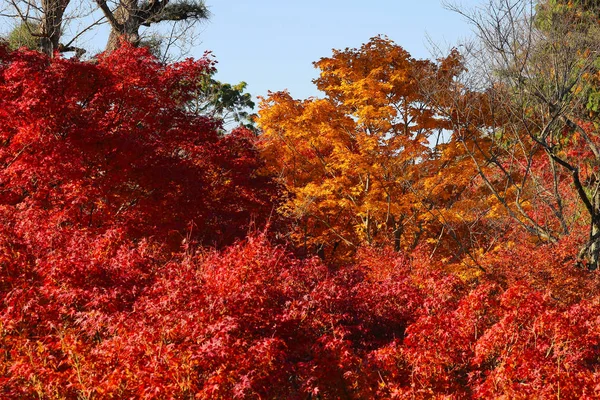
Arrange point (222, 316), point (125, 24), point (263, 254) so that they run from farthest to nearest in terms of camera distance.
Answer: point (125, 24), point (263, 254), point (222, 316)

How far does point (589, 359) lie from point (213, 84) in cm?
2528

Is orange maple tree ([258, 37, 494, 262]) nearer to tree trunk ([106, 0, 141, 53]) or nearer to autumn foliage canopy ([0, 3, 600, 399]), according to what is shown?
autumn foliage canopy ([0, 3, 600, 399])

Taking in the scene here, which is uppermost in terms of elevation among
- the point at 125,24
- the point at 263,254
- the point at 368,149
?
the point at 125,24

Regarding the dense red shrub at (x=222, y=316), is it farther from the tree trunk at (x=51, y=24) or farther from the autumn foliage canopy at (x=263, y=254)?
the tree trunk at (x=51, y=24)

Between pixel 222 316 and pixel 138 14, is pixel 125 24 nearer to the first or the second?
pixel 138 14

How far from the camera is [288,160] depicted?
15852mm

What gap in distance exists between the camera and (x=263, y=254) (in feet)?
22.1

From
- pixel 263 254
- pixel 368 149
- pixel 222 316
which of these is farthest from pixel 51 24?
pixel 222 316

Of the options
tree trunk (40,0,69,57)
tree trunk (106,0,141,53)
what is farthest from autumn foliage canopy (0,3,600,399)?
tree trunk (106,0,141,53)

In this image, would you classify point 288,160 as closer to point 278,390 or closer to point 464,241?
point 464,241

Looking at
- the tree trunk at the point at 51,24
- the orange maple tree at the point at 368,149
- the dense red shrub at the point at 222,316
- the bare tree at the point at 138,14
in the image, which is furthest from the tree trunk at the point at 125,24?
the dense red shrub at the point at 222,316

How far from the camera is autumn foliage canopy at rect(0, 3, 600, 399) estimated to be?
523 centimetres

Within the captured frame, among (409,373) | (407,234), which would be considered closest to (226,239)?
(409,373)

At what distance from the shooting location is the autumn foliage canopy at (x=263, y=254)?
5.23m
